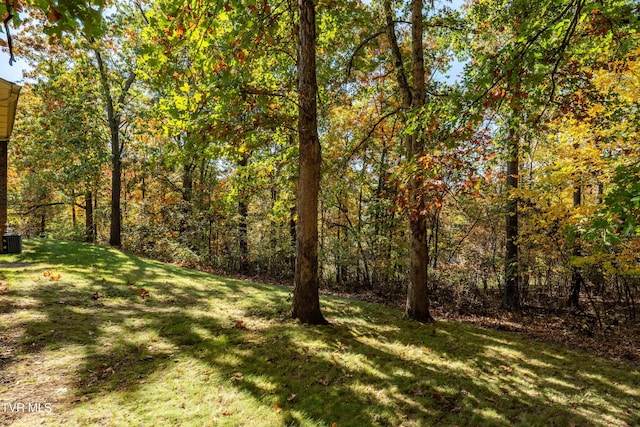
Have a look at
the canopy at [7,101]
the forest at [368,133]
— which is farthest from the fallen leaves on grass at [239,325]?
the canopy at [7,101]

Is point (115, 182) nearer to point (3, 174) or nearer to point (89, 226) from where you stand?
point (89, 226)

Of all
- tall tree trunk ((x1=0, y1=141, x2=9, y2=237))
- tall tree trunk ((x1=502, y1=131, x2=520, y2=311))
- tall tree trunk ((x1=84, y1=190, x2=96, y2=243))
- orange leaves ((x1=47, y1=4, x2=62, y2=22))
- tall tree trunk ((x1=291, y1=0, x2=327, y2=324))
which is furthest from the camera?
tall tree trunk ((x1=84, y1=190, x2=96, y2=243))

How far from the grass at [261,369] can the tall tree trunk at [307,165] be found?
93 cm

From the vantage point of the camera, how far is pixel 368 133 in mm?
8773

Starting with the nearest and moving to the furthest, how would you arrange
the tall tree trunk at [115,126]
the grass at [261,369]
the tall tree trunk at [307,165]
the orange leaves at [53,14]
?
1. the orange leaves at [53,14]
2. the grass at [261,369]
3. the tall tree trunk at [307,165]
4. the tall tree trunk at [115,126]

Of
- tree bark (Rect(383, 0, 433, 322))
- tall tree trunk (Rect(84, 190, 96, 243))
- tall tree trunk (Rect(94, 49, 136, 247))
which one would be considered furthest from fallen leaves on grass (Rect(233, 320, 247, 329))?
tall tree trunk (Rect(84, 190, 96, 243))

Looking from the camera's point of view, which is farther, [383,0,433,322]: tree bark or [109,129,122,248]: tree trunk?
[109,129,122,248]: tree trunk

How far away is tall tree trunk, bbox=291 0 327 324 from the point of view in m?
5.56

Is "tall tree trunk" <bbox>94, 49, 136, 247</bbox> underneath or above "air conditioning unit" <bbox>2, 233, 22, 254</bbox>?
above

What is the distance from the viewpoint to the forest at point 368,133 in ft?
12.6

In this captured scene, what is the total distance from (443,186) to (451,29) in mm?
5350

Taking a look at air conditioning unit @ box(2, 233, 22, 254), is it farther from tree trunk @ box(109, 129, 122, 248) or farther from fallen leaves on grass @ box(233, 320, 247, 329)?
fallen leaves on grass @ box(233, 320, 247, 329)

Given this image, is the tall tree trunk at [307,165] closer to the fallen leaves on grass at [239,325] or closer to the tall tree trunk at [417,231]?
the fallen leaves on grass at [239,325]

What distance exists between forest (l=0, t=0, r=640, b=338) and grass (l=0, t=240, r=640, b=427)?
124 centimetres
